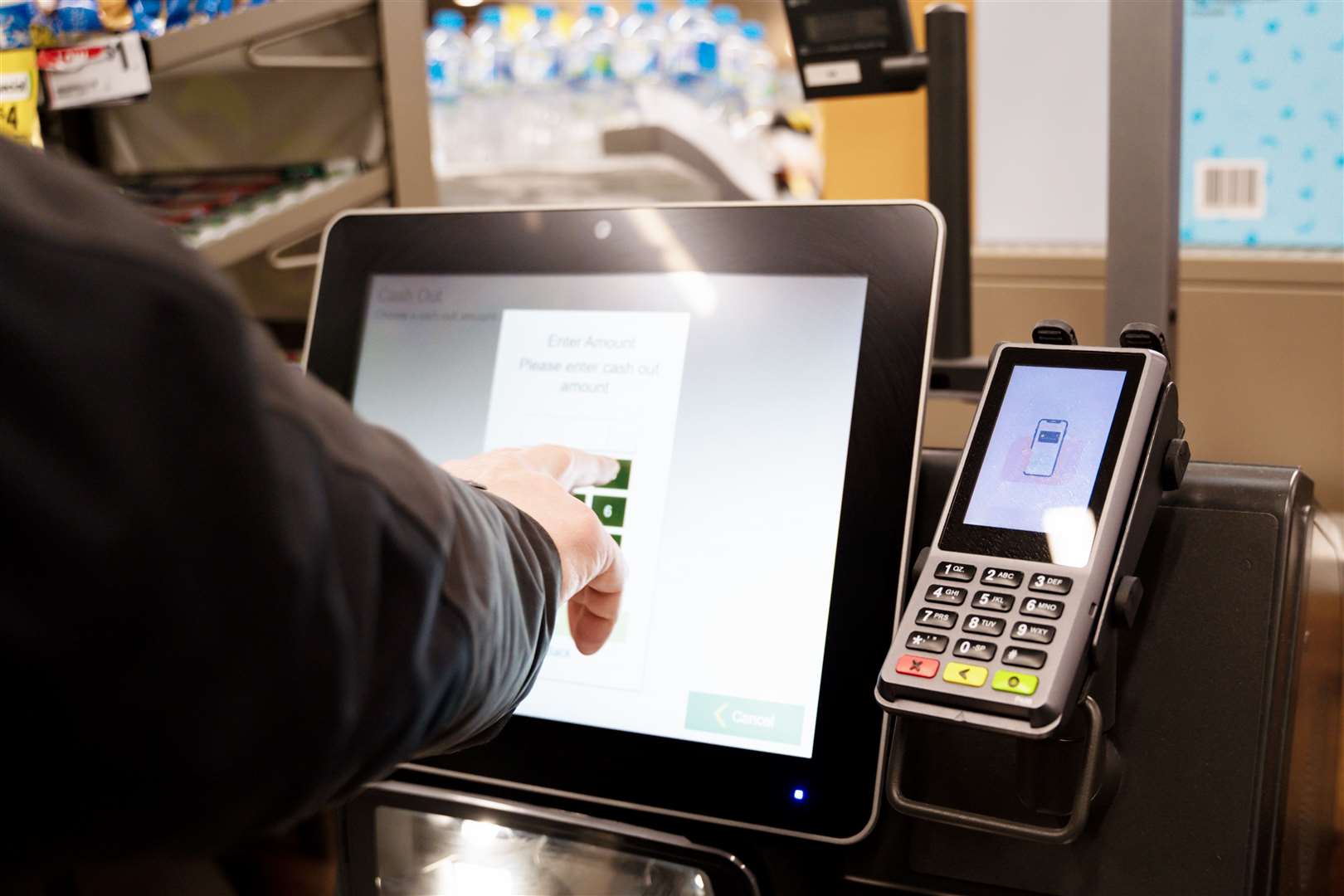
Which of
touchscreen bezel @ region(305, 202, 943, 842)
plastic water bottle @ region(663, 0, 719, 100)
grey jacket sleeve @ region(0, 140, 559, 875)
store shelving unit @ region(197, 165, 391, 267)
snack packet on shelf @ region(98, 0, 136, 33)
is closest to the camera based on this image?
grey jacket sleeve @ region(0, 140, 559, 875)

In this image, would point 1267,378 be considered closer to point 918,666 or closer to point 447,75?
point 918,666

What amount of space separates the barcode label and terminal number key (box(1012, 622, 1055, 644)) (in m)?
0.68

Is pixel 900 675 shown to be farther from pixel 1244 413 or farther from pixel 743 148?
pixel 743 148

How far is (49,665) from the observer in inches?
12.3

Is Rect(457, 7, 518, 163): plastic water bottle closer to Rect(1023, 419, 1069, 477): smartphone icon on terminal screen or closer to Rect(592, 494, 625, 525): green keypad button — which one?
Rect(592, 494, 625, 525): green keypad button

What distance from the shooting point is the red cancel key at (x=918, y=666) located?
1.88 ft

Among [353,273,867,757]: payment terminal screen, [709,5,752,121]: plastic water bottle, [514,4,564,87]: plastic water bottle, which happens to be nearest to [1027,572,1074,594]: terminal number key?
[353,273,867,757]: payment terminal screen

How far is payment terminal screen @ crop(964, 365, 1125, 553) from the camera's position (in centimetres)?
60

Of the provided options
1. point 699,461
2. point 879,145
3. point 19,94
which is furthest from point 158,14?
point 699,461

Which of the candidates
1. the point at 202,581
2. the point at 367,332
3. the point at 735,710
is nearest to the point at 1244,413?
the point at 735,710

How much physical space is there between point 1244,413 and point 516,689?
0.74 meters

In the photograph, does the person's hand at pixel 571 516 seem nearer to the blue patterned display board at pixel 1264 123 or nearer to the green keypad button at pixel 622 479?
the green keypad button at pixel 622 479

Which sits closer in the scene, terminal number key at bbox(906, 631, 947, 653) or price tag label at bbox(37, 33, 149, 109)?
terminal number key at bbox(906, 631, 947, 653)

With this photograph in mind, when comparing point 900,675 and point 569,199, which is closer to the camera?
point 900,675
